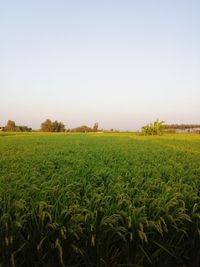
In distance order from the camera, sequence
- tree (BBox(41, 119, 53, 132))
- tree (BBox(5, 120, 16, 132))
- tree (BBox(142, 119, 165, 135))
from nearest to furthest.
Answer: tree (BBox(142, 119, 165, 135)), tree (BBox(5, 120, 16, 132)), tree (BBox(41, 119, 53, 132))

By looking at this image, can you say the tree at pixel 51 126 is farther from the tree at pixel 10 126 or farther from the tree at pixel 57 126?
the tree at pixel 10 126

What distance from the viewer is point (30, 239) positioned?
155 inches

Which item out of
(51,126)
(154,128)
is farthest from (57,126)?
(154,128)

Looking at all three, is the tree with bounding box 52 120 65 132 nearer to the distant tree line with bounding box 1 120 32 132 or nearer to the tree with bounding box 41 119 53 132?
the tree with bounding box 41 119 53 132

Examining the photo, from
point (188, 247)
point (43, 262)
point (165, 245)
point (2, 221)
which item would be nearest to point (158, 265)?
point (165, 245)

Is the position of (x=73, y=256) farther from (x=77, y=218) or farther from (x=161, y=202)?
(x=161, y=202)

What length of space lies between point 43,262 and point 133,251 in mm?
1170

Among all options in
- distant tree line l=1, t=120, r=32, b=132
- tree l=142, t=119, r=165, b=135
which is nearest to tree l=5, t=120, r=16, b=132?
distant tree line l=1, t=120, r=32, b=132

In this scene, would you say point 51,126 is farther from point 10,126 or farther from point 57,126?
point 10,126

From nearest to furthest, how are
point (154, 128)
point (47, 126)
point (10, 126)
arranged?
point (154, 128) → point (10, 126) → point (47, 126)

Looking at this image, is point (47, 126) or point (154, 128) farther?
point (47, 126)

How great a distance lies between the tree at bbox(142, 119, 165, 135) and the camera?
67625 millimetres

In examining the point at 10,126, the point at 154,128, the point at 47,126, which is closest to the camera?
the point at 154,128

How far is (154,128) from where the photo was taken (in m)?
67.9
